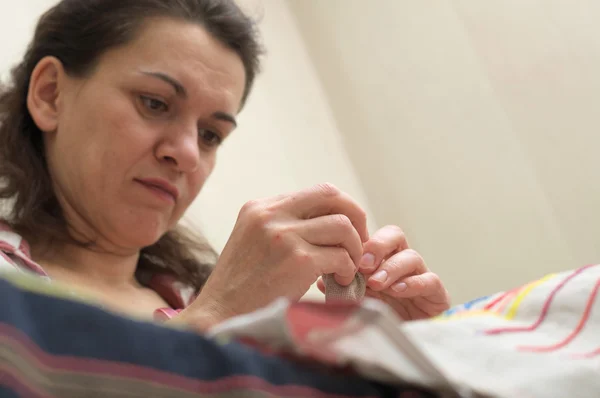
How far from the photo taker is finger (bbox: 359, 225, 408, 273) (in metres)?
0.46

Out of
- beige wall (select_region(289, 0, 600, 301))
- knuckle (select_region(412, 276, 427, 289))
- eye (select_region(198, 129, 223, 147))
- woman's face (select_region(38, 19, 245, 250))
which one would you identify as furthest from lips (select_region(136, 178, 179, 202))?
beige wall (select_region(289, 0, 600, 301))

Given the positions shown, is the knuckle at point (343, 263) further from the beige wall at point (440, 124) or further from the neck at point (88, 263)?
the beige wall at point (440, 124)

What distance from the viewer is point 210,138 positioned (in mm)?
723

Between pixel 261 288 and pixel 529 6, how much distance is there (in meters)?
0.76

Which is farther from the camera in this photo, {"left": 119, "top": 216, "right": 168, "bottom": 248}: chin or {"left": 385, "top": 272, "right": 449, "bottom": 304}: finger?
{"left": 119, "top": 216, "right": 168, "bottom": 248}: chin

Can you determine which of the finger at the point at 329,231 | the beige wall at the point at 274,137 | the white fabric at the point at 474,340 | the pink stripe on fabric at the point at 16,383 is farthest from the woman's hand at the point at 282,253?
the beige wall at the point at 274,137

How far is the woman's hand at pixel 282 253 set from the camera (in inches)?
15.8

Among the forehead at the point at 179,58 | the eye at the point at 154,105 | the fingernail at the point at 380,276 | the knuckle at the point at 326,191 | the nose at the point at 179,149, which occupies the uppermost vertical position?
the forehead at the point at 179,58

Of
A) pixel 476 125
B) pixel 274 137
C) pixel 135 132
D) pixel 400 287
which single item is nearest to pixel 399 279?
pixel 400 287

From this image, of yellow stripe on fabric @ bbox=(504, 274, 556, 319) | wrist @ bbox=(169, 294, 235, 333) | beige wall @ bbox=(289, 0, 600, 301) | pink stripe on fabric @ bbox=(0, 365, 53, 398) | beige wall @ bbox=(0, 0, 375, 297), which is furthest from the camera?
beige wall @ bbox=(0, 0, 375, 297)

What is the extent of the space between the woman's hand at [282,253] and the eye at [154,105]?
238mm

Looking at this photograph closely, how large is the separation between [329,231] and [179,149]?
0.26 m

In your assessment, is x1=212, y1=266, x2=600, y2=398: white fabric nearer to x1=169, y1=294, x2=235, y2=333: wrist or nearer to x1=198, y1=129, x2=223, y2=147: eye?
x1=169, y1=294, x2=235, y2=333: wrist

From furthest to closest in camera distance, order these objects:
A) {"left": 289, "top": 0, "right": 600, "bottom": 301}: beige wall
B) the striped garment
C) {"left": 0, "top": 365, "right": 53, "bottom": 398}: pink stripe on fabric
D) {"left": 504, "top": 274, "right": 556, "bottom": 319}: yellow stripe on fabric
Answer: {"left": 289, "top": 0, "right": 600, "bottom": 301}: beige wall
the striped garment
{"left": 504, "top": 274, "right": 556, "bottom": 319}: yellow stripe on fabric
{"left": 0, "top": 365, "right": 53, "bottom": 398}: pink stripe on fabric
